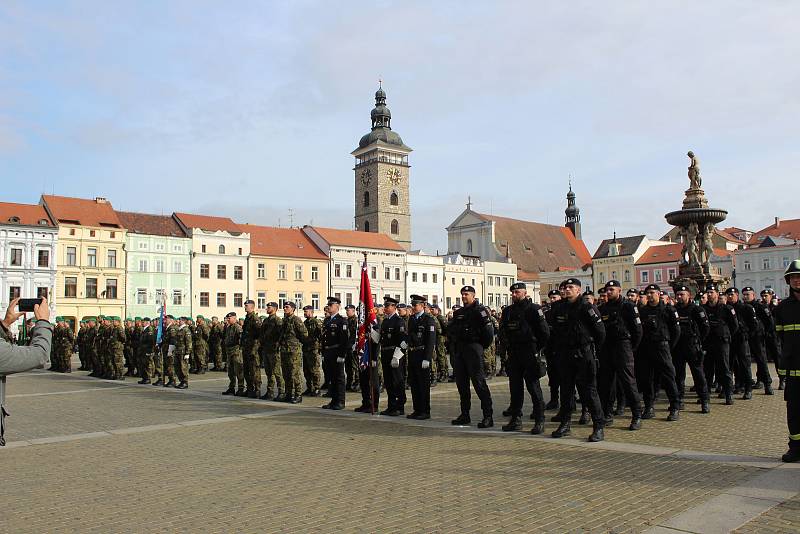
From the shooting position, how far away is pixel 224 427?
10.5 metres

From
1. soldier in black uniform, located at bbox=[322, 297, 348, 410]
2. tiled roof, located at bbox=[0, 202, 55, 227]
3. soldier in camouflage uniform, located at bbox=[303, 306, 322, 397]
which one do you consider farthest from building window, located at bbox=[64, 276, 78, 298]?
soldier in black uniform, located at bbox=[322, 297, 348, 410]

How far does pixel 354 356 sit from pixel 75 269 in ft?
146

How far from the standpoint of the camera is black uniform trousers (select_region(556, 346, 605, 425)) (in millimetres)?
8805

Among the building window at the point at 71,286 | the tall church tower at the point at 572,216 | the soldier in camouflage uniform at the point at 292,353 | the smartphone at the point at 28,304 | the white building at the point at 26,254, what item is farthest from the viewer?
the tall church tower at the point at 572,216

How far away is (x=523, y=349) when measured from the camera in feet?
32.3

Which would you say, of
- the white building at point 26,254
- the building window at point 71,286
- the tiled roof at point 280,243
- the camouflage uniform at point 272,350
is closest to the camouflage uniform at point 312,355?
the camouflage uniform at point 272,350

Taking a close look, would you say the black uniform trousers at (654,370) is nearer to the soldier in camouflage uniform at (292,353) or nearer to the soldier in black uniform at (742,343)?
the soldier in black uniform at (742,343)

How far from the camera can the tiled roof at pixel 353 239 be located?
2687 inches

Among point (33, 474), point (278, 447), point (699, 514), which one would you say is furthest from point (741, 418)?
point (33, 474)

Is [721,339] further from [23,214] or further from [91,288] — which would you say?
[23,214]

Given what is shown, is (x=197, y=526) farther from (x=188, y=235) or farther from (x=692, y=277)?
(x=188, y=235)

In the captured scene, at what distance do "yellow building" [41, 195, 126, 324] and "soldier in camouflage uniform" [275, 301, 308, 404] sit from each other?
44713mm

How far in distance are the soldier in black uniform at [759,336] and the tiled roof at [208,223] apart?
52.3 m

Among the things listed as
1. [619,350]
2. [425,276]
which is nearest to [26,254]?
[425,276]
